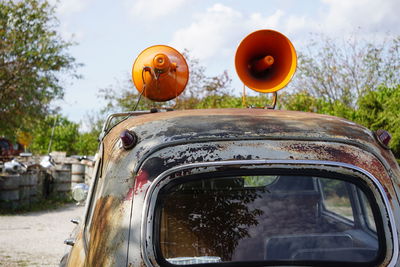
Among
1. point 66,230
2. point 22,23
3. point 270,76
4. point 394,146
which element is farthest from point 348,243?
point 22,23

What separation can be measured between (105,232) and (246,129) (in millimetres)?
714

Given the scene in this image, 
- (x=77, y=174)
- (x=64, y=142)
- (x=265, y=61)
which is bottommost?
(x=265, y=61)

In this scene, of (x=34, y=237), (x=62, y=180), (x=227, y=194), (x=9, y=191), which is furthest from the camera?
(x=62, y=180)

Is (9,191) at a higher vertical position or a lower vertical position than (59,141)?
lower

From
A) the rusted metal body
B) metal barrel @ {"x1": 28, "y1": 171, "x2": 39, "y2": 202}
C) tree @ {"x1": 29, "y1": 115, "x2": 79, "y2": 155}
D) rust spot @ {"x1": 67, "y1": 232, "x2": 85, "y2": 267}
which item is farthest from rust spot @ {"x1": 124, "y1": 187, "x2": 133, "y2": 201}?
tree @ {"x1": 29, "y1": 115, "x2": 79, "y2": 155}

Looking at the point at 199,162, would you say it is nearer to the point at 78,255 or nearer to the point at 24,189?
the point at 78,255

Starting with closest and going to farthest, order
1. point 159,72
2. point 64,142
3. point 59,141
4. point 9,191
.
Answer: point 159,72 < point 9,191 < point 64,142 < point 59,141

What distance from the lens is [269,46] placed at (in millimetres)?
3691

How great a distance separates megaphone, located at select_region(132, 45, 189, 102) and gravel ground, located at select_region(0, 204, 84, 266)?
352 centimetres

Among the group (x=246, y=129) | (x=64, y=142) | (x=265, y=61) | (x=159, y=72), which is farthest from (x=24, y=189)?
(x=64, y=142)

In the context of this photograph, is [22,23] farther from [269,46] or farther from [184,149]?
[184,149]

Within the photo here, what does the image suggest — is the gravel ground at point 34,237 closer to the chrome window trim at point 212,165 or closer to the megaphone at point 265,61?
the megaphone at point 265,61

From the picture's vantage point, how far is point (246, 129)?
2391 millimetres

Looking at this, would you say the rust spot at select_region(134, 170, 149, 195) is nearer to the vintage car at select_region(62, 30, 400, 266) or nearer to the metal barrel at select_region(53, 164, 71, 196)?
the vintage car at select_region(62, 30, 400, 266)
